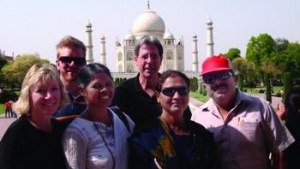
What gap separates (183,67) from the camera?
68625 mm

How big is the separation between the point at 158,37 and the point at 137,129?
56.4 metres

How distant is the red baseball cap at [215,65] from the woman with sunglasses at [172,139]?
0.34m

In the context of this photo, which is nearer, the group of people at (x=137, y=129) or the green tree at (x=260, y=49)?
the group of people at (x=137, y=129)

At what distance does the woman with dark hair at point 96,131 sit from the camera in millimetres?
2980

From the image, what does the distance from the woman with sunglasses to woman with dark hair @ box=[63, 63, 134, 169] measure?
5.0 inches

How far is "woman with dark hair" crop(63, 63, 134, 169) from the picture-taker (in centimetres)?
298

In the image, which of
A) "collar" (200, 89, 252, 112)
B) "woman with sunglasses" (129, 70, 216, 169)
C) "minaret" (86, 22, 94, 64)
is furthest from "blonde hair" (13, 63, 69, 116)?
"minaret" (86, 22, 94, 64)

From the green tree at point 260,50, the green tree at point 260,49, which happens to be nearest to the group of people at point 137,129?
the green tree at point 260,50

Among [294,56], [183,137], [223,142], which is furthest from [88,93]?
[294,56]

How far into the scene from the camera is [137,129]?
10.5 ft

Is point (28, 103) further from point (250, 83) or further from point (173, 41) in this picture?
point (173, 41)

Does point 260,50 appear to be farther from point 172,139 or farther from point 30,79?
point 30,79

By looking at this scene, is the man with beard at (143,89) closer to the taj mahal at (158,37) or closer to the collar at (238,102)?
the collar at (238,102)

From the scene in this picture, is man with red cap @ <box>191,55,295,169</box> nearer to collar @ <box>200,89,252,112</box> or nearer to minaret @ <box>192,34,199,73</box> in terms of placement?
collar @ <box>200,89,252,112</box>
